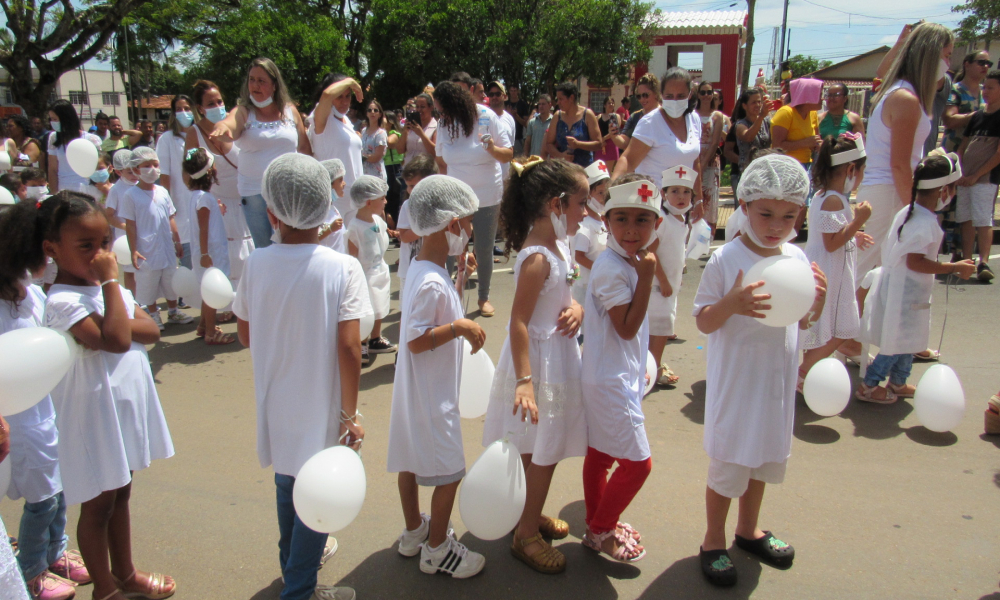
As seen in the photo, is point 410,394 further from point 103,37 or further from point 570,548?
point 103,37

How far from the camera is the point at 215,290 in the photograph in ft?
17.1

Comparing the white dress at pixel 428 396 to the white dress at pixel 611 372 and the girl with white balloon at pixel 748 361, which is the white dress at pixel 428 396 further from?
Result: the girl with white balloon at pixel 748 361

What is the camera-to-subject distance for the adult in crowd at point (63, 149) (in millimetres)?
7793

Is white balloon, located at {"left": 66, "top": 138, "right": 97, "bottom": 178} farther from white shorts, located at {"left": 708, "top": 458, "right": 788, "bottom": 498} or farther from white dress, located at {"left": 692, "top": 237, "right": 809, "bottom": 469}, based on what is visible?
white shorts, located at {"left": 708, "top": 458, "right": 788, "bottom": 498}

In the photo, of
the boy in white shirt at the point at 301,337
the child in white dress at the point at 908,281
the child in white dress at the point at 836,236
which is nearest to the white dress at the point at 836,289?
the child in white dress at the point at 836,236

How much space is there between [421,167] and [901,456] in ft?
12.6

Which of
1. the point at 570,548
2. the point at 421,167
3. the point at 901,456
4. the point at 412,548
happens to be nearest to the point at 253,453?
the point at 412,548

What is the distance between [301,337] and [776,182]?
1854mm

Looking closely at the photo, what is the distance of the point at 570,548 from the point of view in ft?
9.53

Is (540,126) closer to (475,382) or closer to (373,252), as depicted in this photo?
(373,252)

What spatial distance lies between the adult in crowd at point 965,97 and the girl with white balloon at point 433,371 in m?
7.90

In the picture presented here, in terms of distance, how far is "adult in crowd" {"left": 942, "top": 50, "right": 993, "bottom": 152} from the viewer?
7941mm

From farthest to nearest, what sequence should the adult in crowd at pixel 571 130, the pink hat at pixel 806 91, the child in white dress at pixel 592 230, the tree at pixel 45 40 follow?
the tree at pixel 45 40 → the adult in crowd at pixel 571 130 → the pink hat at pixel 806 91 → the child in white dress at pixel 592 230

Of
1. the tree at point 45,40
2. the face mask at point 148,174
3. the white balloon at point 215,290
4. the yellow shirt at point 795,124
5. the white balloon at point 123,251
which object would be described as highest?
the tree at point 45,40
